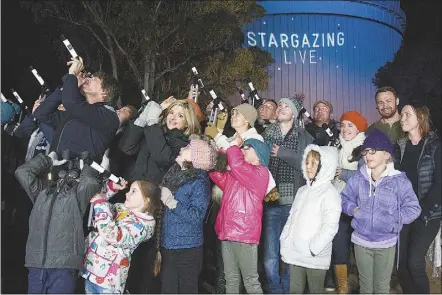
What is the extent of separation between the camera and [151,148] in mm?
4383

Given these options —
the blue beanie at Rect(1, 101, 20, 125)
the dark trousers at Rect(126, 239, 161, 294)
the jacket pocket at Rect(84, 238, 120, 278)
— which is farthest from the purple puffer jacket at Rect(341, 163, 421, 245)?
the blue beanie at Rect(1, 101, 20, 125)

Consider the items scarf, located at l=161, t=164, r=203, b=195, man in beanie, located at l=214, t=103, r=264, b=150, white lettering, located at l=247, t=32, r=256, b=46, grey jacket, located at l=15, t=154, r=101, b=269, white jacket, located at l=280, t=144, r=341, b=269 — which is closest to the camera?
grey jacket, located at l=15, t=154, r=101, b=269

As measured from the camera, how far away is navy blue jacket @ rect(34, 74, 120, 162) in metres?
3.88

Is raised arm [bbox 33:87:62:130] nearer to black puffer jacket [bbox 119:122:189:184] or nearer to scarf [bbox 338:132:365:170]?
black puffer jacket [bbox 119:122:189:184]

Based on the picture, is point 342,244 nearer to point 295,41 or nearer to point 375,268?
point 375,268

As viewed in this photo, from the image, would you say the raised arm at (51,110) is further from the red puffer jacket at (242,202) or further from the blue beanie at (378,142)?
the blue beanie at (378,142)

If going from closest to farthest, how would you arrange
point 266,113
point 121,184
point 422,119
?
point 121,184
point 422,119
point 266,113

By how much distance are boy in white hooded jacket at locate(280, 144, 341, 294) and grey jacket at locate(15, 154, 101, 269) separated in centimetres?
149

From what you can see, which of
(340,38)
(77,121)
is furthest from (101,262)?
(340,38)

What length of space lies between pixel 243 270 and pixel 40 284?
151cm

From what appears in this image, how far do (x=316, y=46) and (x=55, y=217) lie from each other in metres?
12.6

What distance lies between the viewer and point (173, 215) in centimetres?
410

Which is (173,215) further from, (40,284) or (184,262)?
(40,284)

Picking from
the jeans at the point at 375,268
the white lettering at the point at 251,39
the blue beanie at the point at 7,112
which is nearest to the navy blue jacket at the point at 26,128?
the blue beanie at the point at 7,112
